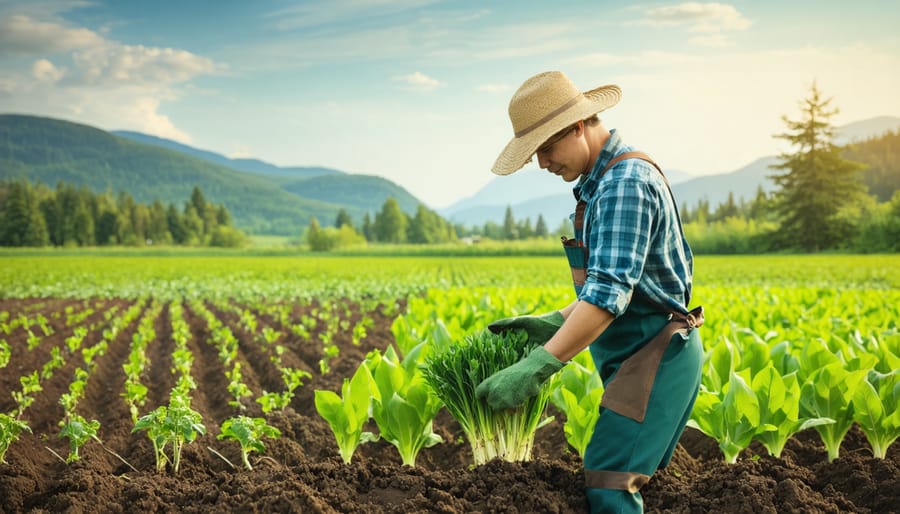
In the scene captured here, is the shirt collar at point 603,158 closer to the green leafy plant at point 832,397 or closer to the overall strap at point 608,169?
the overall strap at point 608,169

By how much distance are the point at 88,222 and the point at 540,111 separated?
10031 centimetres

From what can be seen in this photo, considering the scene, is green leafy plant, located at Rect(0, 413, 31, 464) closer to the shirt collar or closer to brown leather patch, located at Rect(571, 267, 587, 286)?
brown leather patch, located at Rect(571, 267, 587, 286)

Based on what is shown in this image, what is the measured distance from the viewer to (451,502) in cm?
324

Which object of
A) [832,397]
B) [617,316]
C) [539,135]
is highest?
[539,135]

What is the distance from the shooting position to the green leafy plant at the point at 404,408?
4.07 metres

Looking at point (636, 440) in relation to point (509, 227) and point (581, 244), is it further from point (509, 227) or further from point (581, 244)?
point (509, 227)

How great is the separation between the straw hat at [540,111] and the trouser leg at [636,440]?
3.35 feet

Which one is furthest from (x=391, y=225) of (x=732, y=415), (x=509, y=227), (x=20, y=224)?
(x=732, y=415)

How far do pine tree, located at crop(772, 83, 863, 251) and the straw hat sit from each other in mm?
66131

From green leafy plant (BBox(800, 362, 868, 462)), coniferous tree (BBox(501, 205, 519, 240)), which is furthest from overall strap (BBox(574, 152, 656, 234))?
coniferous tree (BBox(501, 205, 519, 240))

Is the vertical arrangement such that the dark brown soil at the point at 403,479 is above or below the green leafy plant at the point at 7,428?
below

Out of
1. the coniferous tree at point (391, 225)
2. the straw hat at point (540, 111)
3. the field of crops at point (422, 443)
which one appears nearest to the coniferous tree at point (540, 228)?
the coniferous tree at point (391, 225)

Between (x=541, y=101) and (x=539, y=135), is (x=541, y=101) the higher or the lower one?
the higher one

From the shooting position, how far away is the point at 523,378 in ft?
9.62
